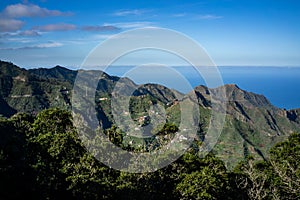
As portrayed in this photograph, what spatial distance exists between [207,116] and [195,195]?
14754cm

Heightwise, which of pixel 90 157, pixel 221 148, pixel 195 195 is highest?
pixel 90 157

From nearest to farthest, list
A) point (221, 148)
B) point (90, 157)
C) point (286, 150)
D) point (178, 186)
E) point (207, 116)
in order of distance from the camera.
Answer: point (90, 157), point (178, 186), point (286, 150), point (221, 148), point (207, 116)

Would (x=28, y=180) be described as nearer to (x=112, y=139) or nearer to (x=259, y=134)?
(x=112, y=139)

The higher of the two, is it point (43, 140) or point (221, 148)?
point (43, 140)

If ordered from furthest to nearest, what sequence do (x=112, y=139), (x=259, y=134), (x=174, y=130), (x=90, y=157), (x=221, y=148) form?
(x=259, y=134), (x=221, y=148), (x=174, y=130), (x=112, y=139), (x=90, y=157)

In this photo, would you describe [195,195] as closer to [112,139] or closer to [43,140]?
[112,139]

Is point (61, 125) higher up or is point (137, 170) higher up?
point (61, 125)

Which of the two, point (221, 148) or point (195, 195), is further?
point (221, 148)

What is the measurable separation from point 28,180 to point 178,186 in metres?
9.32

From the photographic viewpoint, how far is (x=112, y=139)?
68.4 ft

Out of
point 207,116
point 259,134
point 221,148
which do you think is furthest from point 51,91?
point 259,134

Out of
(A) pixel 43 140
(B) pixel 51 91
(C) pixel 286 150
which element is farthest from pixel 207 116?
(A) pixel 43 140

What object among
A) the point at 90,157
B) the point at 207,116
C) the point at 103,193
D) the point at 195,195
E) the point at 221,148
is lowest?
the point at 221,148

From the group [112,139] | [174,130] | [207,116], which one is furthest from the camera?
[207,116]
